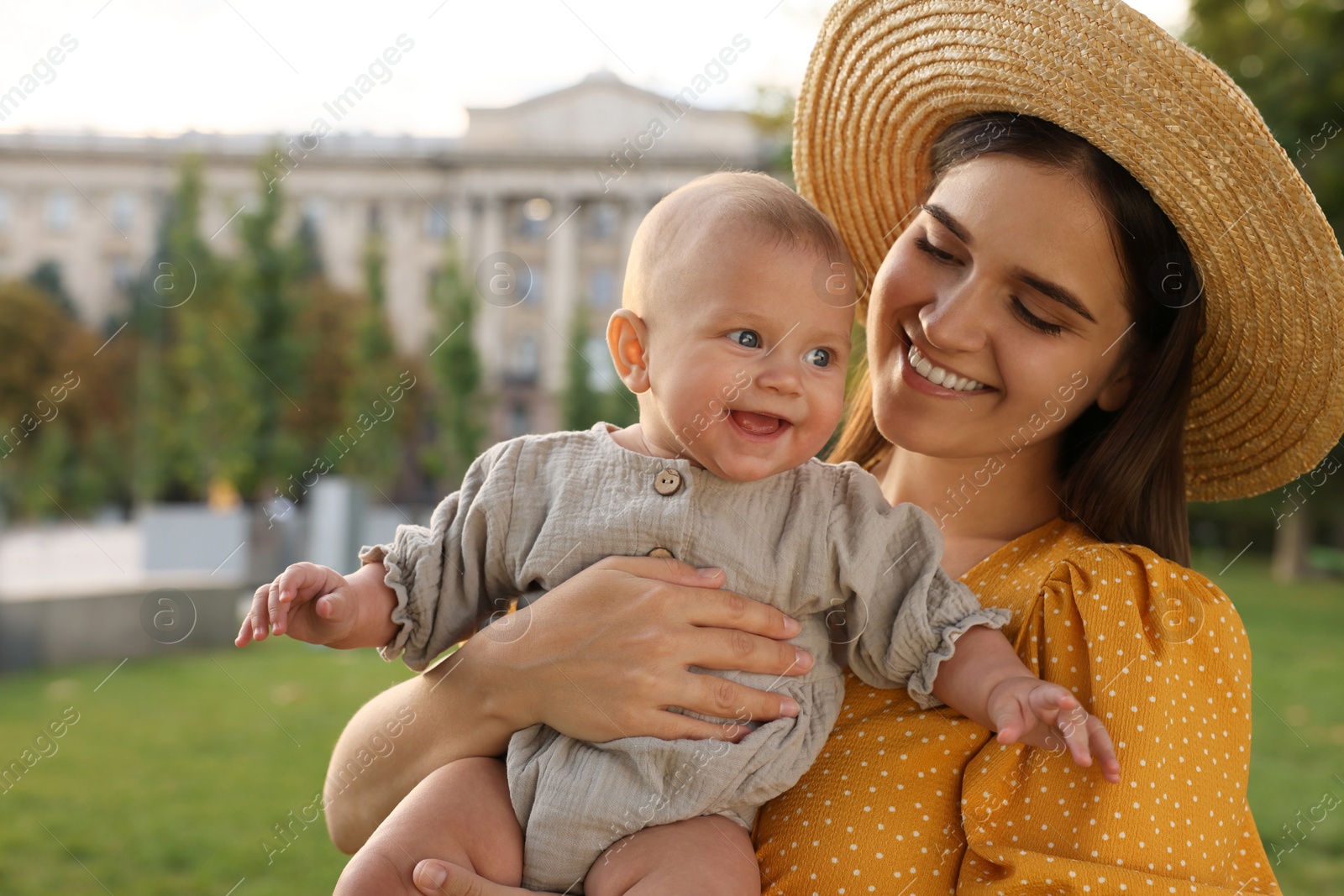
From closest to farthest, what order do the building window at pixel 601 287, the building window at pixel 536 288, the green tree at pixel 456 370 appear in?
the green tree at pixel 456 370 < the building window at pixel 601 287 < the building window at pixel 536 288

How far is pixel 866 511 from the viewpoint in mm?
1722

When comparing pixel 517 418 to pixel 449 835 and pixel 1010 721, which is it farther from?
pixel 1010 721

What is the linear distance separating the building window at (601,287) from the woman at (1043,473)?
100ft

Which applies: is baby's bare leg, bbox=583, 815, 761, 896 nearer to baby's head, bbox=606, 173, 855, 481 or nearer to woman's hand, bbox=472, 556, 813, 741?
woman's hand, bbox=472, 556, 813, 741

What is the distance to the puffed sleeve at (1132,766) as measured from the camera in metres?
1.51

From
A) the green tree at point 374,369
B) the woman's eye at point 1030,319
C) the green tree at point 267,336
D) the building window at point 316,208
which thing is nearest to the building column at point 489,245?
the building window at point 316,208

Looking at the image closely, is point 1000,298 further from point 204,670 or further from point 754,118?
point 754,118

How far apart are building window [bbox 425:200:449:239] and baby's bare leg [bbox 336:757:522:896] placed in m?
31.9

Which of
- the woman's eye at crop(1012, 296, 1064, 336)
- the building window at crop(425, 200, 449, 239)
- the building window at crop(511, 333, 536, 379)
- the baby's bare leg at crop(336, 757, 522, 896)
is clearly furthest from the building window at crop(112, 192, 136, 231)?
the woman's eye at crop(1012, 296, 1064, 336)

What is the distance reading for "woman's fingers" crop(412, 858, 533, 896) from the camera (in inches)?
57.8

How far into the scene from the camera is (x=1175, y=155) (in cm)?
181

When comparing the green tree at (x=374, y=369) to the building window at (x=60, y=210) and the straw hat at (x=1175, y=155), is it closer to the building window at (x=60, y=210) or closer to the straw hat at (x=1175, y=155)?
the building window at (x=60, y=210)

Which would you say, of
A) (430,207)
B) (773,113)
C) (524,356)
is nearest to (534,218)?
(430,207)

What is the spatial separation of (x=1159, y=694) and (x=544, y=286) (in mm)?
32968
